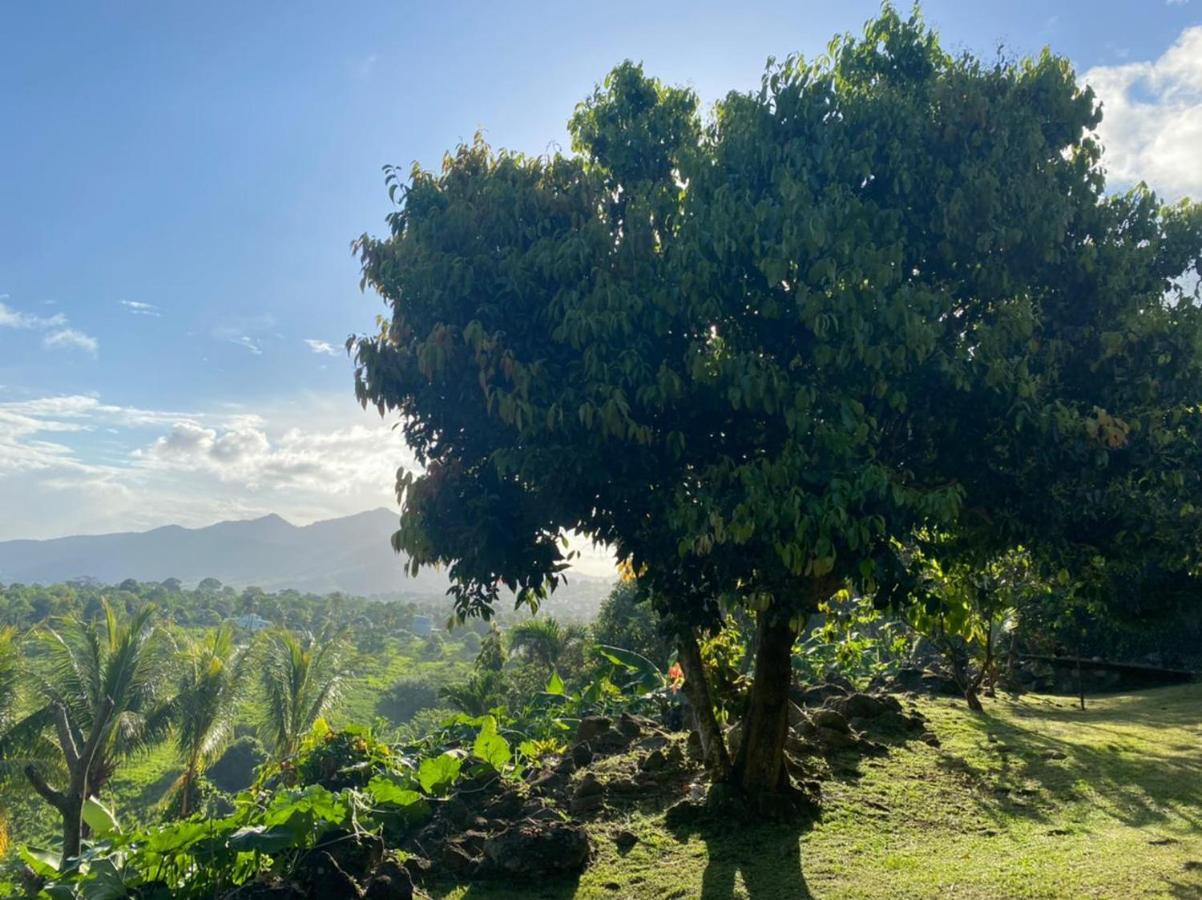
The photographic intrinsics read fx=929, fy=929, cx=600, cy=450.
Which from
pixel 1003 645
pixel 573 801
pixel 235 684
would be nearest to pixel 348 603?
pixel 235 684

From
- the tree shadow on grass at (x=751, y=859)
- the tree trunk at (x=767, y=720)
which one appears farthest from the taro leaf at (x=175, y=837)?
the tree trunk at (x=767, y=720)

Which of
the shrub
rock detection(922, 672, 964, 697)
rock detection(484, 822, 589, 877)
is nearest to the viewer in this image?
rock detection(484, 822, 589, 877)

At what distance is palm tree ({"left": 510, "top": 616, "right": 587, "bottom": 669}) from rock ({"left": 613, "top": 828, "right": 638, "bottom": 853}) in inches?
817

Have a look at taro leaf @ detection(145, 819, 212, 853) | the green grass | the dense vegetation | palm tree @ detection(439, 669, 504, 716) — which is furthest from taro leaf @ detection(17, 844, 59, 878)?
palm tree @ detection(439, 669, 504, 716)

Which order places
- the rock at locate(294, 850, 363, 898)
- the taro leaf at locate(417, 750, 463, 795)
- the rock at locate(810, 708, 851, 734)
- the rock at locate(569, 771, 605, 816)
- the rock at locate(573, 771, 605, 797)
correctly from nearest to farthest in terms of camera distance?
the rock at locate(294, 850, 363, 898), the taro leaf at locate(417, 750, 463, 795), the rock at locate(569, 771, 605, 816), the rock at locate(573, 771, 605, 797), the rock at locate(810, 708, 851, 734)

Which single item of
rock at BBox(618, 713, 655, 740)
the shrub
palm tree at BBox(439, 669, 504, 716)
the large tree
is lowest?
the shrub

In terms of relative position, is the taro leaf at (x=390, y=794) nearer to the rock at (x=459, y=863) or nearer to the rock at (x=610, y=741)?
the rock at (x=459, y=863)

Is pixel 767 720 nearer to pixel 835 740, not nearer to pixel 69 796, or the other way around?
pixel 835 740

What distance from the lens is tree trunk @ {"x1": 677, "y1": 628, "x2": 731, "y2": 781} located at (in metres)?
9.38

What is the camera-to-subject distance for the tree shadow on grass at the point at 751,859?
7746 mm

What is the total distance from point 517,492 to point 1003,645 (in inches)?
800

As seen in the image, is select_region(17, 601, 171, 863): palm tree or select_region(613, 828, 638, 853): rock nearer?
select_region(613, 828, 638, 853): rock

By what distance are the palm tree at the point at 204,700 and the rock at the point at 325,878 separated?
67.9ft

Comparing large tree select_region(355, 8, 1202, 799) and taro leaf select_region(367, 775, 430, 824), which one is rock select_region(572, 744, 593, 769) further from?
large tree select_region(355, 8, 1202, 799)
